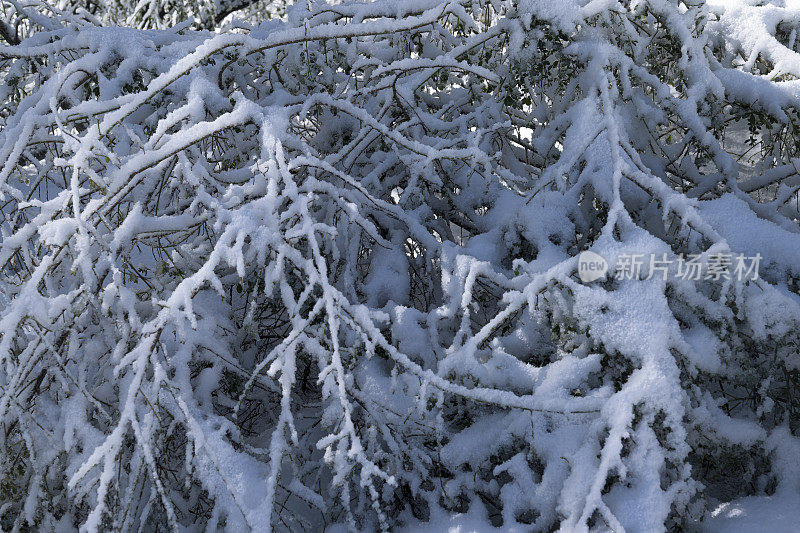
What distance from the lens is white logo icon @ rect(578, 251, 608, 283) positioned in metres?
2.33

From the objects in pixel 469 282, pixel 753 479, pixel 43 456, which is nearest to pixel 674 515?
pixel 753 479

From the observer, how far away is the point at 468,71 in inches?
120

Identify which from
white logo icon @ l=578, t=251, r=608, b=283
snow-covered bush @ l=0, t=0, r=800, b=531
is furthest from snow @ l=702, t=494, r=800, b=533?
white logo icon @ l=578, t=251, r=608, b=283

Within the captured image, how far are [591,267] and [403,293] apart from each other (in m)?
0.86

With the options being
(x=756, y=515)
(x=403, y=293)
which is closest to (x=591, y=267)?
(x=403, y=293)

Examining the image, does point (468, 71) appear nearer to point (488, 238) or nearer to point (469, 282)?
point (488, 238)

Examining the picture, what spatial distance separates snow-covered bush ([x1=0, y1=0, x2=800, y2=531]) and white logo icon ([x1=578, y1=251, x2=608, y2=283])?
34 millimetres

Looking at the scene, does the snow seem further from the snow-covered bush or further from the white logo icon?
the white logo icon

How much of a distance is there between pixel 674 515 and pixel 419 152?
1.58 metres

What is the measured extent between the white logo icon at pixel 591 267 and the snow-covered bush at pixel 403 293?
0.03 m

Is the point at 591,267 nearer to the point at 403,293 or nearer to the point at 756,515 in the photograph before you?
the point at 403,293

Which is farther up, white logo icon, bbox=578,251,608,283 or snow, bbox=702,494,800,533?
white logo icon, bbox=578,251,608,283

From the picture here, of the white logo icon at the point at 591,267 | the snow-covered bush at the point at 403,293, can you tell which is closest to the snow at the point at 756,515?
the snow-covered bush at the point at 403,293

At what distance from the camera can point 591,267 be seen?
2344 mm
